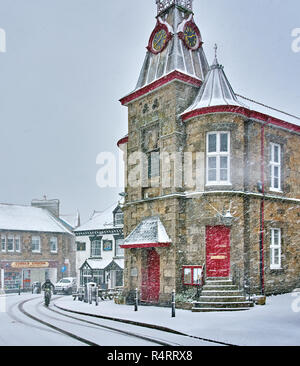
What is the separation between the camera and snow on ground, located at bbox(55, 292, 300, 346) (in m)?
11.2

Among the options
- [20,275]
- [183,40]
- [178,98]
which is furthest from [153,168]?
[20,275]

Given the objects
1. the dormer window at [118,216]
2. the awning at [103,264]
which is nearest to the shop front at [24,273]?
the awning at [103,264]

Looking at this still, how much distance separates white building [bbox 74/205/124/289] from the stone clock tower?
1680cm

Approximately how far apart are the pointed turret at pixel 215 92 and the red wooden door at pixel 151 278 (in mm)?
6973

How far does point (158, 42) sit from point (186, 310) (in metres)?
13.1

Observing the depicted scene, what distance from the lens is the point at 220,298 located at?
17516 mm

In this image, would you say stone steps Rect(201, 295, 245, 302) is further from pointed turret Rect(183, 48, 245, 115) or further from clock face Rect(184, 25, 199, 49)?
clock face Rect(184, 25, 199, 49)

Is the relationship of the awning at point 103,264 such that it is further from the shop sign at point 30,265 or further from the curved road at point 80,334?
the curved road at point 80,334

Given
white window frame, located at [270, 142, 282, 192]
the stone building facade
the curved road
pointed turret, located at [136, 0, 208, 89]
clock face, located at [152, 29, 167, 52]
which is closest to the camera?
the curved road

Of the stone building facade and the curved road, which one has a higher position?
the stone building facade

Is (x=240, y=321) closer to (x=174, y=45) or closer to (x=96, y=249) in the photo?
(x=174, y=45)

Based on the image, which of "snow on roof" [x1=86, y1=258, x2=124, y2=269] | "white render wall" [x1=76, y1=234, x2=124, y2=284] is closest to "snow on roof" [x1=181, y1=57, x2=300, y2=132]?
"snow on roof" [x1=86, y1=258, x2=124, y2=269]

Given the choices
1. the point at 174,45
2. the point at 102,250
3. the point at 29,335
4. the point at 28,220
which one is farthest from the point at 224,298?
the point at 28,220

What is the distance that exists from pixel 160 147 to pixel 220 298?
24.1ft
